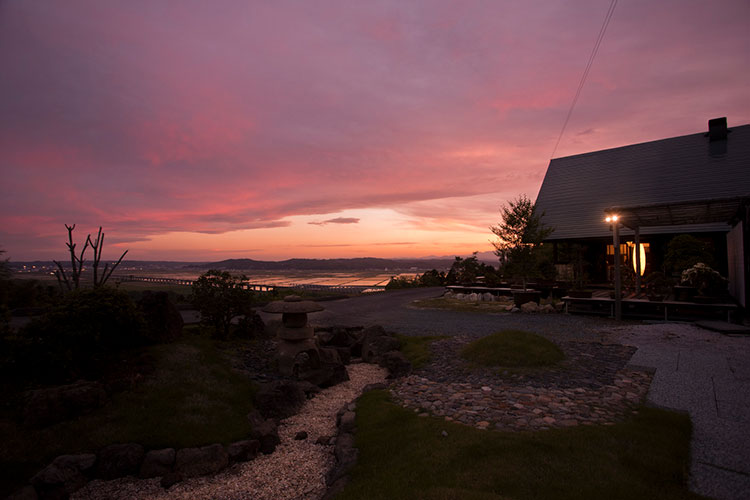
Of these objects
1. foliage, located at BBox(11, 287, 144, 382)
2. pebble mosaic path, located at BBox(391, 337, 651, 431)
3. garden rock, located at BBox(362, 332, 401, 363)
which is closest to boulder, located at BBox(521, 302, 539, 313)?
pebble mosaic path, located at BBox(391, 337, 651, 431)

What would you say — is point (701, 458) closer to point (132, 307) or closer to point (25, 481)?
point (25, 481)

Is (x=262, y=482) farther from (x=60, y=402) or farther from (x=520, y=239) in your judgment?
(x=520, y=239)

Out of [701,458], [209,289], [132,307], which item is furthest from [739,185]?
[132,307]

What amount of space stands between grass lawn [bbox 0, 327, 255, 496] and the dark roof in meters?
24.1

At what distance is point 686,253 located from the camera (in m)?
21.2

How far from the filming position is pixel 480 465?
14.6ft

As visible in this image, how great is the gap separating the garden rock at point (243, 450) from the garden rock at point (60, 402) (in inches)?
93.4

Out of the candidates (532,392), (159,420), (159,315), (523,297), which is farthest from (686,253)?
(159,420)

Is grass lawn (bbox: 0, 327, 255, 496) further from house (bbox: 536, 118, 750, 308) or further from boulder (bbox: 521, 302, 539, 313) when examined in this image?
house (bbox: 536, 118, 750, 308)

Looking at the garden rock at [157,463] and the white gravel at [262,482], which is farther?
the garden rock at [157,463]

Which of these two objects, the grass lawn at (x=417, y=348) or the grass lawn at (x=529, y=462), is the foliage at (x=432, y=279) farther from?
the grass lawn at (x=529, y=462)

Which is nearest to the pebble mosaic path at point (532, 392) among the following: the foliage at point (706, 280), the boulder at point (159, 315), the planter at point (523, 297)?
the boulder at point (159, 315)

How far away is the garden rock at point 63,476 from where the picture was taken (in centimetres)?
472

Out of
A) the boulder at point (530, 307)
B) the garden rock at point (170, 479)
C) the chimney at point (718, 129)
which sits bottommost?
the garden rock at point (170, 479)
